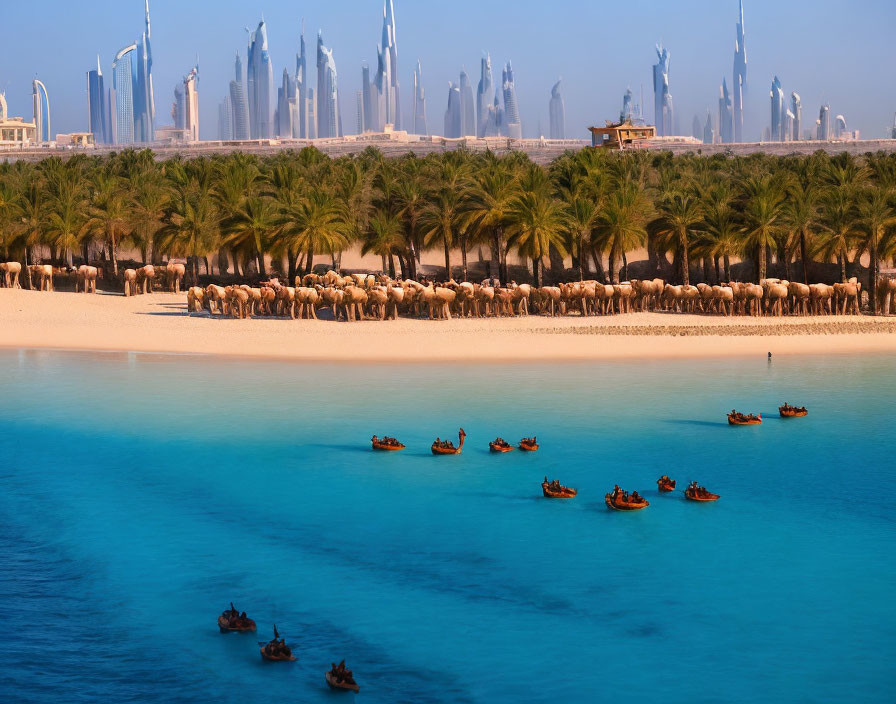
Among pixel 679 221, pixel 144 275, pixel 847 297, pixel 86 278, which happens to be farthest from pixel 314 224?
pixel 847 297

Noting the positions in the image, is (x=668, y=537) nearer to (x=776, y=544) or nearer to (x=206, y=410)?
(x=776, y=544)

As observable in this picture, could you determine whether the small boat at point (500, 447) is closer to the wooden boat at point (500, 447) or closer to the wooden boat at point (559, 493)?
the wooden boat at point (500, 447)

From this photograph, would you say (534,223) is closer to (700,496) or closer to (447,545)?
(700,496)

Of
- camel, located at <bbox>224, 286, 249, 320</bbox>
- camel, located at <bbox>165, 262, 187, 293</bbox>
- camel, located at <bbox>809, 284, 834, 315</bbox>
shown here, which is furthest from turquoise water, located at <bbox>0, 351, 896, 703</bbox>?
camel, located at <bbox>165, 262, 187, 293</bbox>

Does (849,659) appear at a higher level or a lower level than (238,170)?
lower

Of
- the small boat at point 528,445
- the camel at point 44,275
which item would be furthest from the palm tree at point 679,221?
the camel at point 44,275

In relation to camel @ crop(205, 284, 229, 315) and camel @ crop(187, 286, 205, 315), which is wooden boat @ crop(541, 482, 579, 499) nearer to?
camel @ crop(205, 284, 229, 315)

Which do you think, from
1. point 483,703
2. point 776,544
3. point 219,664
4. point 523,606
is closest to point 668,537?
point 776,544
